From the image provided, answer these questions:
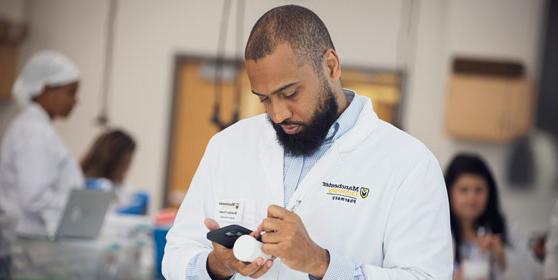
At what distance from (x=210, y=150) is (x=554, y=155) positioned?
3691 millimetres

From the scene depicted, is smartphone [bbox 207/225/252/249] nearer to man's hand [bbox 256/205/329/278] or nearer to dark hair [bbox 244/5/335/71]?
man's hand [bbox 256/205/329/278]

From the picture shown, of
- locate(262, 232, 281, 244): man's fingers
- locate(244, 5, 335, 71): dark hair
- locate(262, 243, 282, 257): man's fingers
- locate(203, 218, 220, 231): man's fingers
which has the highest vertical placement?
locate(244, 5, 335, 71): dark hair

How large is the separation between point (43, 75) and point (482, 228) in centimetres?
167

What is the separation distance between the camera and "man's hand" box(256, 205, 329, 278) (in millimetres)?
1194

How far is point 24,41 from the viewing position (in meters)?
4.83

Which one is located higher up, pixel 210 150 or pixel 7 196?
pixel 210 150

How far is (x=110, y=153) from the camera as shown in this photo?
3816 mm

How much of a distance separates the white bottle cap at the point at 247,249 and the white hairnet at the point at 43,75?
195 centimetres

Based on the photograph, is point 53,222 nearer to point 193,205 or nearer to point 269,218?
point 193,205

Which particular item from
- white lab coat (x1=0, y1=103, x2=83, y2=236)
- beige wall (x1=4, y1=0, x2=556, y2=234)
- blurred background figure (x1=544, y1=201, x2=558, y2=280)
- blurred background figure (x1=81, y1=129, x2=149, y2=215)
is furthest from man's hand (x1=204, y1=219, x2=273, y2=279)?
beige wall (x1=4, y1=0, x2=556, y2=234)

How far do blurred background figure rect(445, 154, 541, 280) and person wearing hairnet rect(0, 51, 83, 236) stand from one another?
141cm

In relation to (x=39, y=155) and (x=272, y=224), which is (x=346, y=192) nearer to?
(x=272, y=224)

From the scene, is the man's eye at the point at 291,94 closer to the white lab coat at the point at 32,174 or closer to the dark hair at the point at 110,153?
the white lab coat at the point at 32,174

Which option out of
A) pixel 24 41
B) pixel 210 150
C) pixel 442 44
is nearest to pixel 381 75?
pixel 442 44
